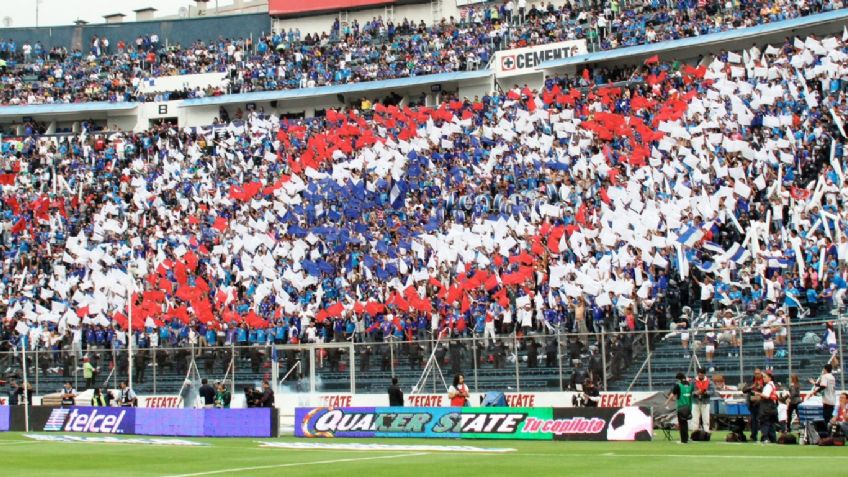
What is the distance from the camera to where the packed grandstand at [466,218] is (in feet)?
127

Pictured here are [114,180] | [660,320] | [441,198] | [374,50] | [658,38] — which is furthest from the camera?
[374,50]

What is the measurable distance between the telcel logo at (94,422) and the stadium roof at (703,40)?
100 feet

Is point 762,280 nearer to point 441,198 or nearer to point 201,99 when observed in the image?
point 441,198

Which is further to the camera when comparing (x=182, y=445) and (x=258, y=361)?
(x=258, y=361)

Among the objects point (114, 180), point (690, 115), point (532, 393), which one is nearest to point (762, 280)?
point (532, 393)

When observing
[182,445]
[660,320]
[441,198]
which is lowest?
[182,445]

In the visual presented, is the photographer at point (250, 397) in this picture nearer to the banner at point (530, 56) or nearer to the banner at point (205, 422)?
the banner at point (205, 422)

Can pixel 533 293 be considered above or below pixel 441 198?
below

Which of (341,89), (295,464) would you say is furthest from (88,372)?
(341,89)

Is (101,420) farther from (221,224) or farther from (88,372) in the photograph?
(221,224)

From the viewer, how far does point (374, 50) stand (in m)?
74.8

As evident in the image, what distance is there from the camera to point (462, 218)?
51969mm

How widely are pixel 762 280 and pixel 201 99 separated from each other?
45.3 metres

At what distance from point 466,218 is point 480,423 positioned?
1946cm
